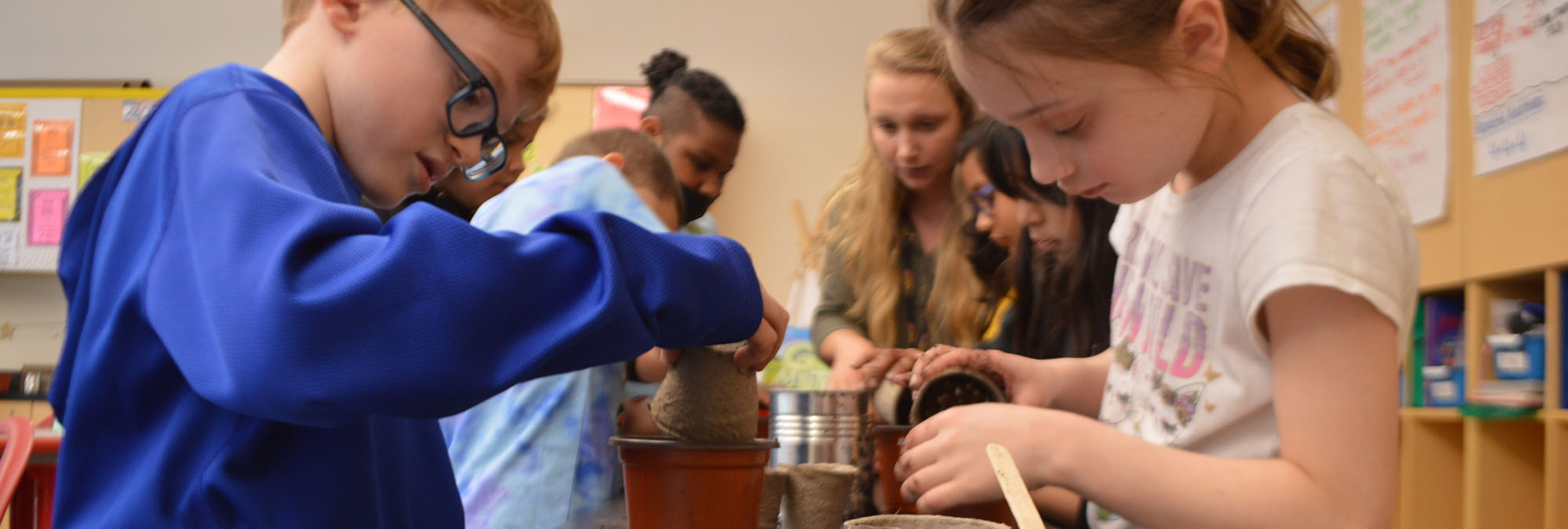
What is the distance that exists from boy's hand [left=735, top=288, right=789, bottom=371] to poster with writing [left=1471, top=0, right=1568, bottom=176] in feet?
5.69

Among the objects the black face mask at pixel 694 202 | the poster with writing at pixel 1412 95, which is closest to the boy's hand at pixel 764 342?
the black face mask at pixel 694 202

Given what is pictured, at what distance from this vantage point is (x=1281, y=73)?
0.89 meters

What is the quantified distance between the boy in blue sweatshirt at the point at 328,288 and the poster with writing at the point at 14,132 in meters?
4.13

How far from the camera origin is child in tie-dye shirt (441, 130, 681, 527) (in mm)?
1221

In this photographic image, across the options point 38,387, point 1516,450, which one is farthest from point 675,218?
point 38,387

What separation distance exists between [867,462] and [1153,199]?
0.37 meters

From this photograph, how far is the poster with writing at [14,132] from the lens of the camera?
4145mm

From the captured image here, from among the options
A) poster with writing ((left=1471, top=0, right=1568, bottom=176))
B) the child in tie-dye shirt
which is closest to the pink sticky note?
the child in tie-dye shirt

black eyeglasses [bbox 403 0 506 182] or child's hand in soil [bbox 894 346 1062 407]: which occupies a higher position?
black eyeglasses [bbox 403 0 506 182]

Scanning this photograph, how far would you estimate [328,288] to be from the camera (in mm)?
565

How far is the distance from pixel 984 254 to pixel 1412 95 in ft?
4.14

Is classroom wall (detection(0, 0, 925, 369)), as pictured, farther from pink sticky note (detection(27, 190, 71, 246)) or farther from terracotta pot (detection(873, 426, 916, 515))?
terracotta pot (detection(873, 426, 916, 515))

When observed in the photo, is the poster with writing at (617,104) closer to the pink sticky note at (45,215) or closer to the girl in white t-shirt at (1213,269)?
the pink sticky note at (45,215)

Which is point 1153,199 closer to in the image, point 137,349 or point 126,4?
point 137,349
